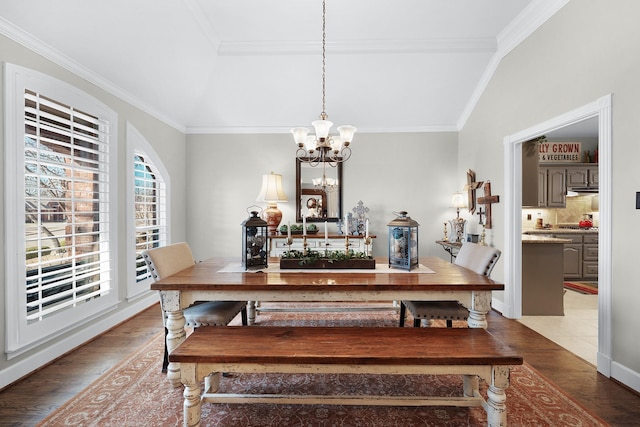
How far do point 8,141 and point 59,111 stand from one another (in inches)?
26.0

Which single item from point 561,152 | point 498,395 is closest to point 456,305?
point 498,395

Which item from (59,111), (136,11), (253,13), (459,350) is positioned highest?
(253,13)

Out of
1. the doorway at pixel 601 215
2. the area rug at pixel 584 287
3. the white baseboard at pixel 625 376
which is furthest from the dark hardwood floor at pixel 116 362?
the area rug at pixel 584 287

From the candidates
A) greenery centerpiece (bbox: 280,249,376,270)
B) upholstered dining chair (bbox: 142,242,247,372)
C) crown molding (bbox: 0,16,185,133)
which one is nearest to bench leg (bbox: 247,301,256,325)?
upholstered dining chair (bbox: 142,242,247,372)

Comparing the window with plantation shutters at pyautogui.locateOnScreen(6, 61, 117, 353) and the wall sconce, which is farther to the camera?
the wall sconce

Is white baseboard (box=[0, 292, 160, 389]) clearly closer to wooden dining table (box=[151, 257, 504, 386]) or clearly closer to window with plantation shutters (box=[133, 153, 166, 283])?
window with plantation shutters (box=[133, 153, 166, 283])

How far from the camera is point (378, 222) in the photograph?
5.09 metres

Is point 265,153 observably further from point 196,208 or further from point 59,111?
point 59,111

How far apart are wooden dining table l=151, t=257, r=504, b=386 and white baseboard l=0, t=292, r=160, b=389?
1143 mm

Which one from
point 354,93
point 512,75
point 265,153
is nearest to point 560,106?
point 512,75

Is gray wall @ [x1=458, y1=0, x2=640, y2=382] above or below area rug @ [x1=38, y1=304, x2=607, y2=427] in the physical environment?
above

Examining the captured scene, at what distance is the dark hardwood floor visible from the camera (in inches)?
76.7

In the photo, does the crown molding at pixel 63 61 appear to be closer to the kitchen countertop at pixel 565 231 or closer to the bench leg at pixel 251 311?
the bench leg at pixel 251 311

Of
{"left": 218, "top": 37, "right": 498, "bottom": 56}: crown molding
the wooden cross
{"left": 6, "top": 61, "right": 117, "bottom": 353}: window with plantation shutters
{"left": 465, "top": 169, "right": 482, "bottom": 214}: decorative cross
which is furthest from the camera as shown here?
{"left": 465, "top": 169, "right": 482, "bottom": 214}: decorative cross
